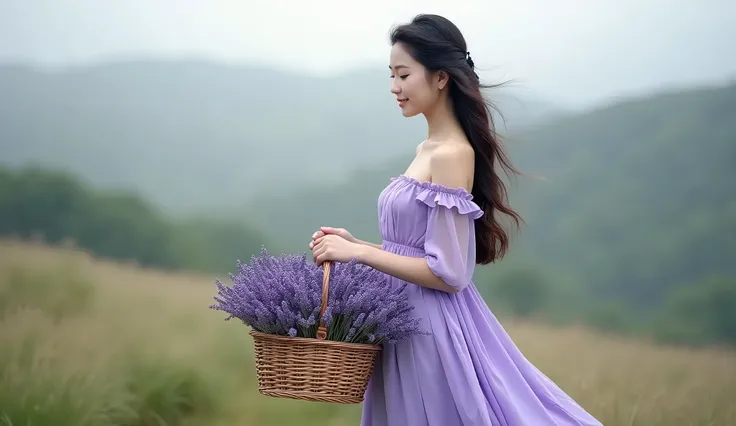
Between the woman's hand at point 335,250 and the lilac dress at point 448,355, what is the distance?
0.23 m

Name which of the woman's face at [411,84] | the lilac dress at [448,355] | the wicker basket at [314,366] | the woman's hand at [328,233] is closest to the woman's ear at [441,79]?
the woman's face at [411,84]

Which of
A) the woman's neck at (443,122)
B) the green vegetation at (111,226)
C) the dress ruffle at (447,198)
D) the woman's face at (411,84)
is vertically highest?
the woman's face at (411,84)

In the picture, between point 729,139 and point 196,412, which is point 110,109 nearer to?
point 196,412

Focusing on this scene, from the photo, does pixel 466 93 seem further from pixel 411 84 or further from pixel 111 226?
pixel 111 226

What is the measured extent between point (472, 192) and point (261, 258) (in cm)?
76

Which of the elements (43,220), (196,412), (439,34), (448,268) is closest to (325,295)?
(448,268)

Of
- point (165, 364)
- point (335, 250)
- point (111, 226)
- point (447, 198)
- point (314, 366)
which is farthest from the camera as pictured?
point (111, 226)

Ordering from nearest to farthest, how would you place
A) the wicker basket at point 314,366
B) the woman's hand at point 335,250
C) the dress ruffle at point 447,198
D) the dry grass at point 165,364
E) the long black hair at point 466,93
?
the wicker basket at point 314,366 < the woman's hand at point 335,250 < the dress ruffle at point 447,198 < the long black hair at point 466,93 < the dry grass at point 165,364

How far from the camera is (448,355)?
2.54m

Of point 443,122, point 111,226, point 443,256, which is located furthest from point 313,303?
point 111,226

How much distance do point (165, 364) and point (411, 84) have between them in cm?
268

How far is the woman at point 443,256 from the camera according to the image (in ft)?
8.25

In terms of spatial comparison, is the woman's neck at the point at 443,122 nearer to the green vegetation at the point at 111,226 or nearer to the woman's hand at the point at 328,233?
the woman's hand at the point at 328,233

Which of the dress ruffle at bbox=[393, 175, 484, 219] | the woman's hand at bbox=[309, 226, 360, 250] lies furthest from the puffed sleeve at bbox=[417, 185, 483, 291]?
the woman's hand at bbox=[309, 226, 360, 250]
